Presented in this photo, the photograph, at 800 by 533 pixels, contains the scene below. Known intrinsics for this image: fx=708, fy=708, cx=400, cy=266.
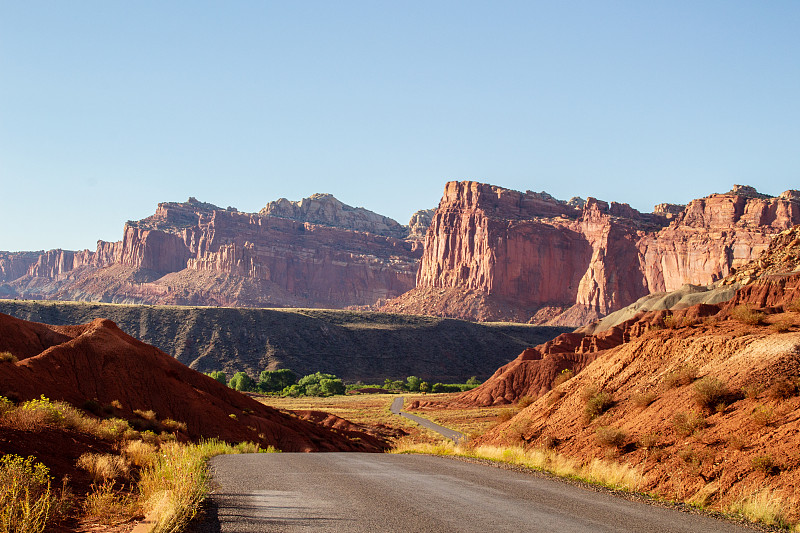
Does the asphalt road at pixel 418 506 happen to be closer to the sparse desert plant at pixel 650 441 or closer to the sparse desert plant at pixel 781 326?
the sparse desert plant at pixel 650 441

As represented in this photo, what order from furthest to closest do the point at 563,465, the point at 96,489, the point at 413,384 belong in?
the point at 413,384 → the point at 563,465 → the point at 96,489

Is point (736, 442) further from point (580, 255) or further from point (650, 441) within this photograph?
point (580, 255)

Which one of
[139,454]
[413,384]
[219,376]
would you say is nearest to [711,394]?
[139,454]

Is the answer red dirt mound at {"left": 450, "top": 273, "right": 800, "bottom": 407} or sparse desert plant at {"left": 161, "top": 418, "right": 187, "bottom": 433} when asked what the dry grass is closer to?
sparse desert plant at {"left": 161, "top": 418, "right": 187, "bottom": 433}

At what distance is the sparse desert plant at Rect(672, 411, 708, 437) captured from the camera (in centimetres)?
1509

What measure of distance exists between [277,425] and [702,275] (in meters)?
134

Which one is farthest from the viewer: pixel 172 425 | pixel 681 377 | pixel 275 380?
pixel 275 380

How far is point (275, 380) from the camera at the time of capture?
4151 inches

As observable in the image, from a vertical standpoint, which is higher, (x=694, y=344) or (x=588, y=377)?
(x=694, y=344)

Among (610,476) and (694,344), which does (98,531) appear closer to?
(610,476)

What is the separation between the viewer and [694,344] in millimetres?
19672

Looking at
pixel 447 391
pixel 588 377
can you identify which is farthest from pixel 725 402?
pixel 447 391

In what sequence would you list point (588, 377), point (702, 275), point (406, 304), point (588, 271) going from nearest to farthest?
point (588, 377) → point (702, 275) → point (588, 271) → point (406, 304)

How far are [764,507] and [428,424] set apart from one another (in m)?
54.0
